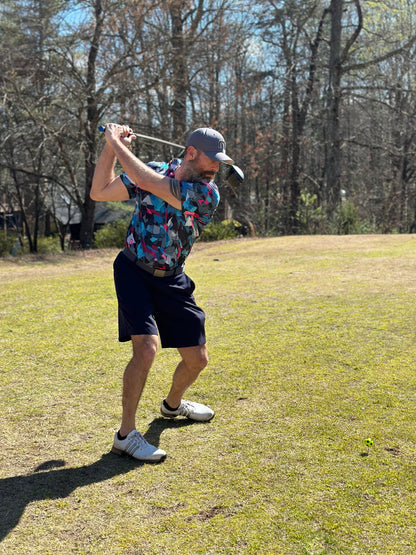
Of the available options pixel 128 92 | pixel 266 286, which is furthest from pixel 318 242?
pixel 128 92

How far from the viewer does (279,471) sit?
317 cm

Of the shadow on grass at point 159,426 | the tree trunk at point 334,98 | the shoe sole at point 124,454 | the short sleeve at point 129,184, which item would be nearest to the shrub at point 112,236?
the tree trunk at point 334,98

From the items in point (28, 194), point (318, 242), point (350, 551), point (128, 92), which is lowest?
point (350, 551)

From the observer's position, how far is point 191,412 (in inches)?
153

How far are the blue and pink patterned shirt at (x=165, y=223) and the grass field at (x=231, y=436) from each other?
1.14 meters

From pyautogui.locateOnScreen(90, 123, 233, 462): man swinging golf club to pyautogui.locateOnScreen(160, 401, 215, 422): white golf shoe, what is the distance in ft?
1.72

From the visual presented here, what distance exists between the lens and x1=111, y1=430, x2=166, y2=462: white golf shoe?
3322mm

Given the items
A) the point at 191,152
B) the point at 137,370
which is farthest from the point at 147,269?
the point at 191,152

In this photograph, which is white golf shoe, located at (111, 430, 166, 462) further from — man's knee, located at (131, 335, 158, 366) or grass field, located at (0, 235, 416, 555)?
man's knee, located at (131, 335, 158, 366)

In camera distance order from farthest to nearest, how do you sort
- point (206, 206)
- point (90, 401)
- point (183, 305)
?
point (90, 401), point (183, 305), point (206, 206)

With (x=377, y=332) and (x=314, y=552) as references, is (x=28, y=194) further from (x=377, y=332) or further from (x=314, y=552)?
(x=314, y=552)

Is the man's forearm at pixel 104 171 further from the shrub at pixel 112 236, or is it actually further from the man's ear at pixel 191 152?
the shrub at pixel 112 236

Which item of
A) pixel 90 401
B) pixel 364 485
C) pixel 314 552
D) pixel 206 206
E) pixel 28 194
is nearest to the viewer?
pixel 314 552

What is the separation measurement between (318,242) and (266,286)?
525 centimetres
